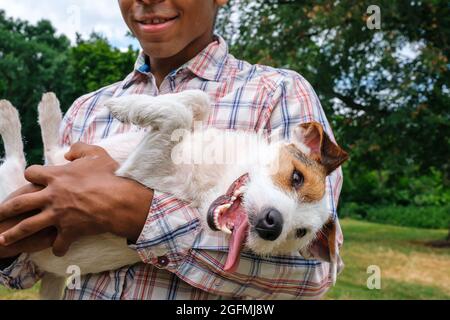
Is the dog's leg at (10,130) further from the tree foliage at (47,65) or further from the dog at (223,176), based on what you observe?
the tree foliage at (47,65)

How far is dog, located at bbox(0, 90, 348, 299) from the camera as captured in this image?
230 cm

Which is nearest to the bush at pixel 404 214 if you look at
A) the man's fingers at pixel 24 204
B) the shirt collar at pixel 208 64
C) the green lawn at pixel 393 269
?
the green lawn at pixel 393 269

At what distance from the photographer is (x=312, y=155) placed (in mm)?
2553

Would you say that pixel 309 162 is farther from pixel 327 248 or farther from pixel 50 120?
pixel 50 120

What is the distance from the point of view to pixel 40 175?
235cm

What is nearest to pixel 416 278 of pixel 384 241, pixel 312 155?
pixel 384 241

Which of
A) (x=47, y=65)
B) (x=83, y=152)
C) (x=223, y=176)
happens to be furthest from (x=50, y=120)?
(x=47, y=65)

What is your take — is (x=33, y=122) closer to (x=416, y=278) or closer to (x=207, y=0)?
(x=416, y=278)

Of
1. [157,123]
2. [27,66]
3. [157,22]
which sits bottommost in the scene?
[27,66]

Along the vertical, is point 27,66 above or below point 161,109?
below

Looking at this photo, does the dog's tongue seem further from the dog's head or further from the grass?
the grass

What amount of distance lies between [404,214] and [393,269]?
14.5 metres

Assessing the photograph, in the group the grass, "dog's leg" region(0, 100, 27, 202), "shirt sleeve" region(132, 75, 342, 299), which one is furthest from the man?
the grass
